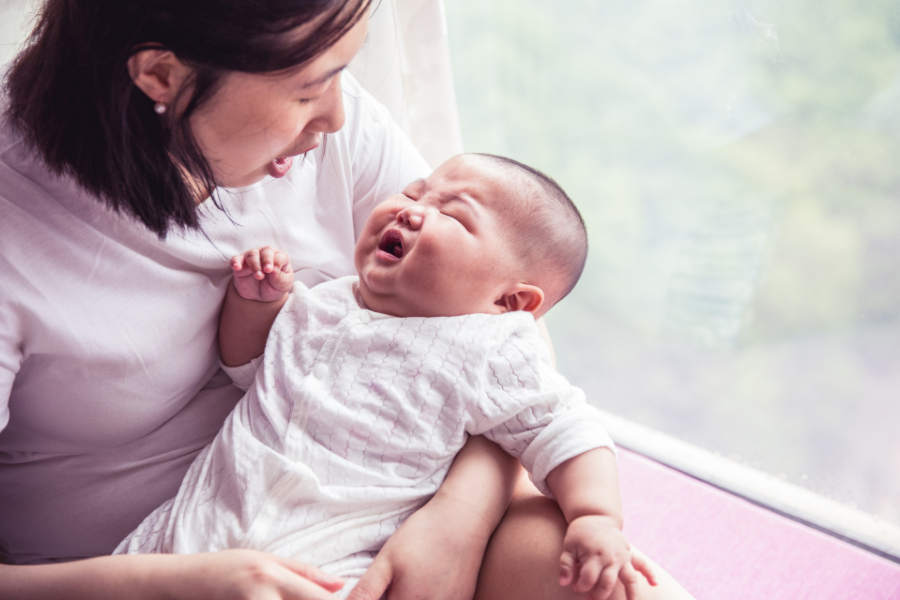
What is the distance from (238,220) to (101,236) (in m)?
0.20

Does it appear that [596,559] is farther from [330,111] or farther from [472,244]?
[330,111]

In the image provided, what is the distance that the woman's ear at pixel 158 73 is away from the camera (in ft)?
2.33

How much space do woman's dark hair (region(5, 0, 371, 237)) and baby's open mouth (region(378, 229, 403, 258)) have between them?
269 mm

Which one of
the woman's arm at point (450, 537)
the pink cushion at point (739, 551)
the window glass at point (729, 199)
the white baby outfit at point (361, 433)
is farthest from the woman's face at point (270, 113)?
the window glass at point (729, 199)

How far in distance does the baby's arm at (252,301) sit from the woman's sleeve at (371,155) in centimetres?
21

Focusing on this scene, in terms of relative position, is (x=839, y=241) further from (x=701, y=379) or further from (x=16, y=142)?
(x=16, y=142)

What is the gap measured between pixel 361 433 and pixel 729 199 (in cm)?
130

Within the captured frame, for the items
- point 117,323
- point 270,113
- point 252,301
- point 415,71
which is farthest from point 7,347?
point 415,71

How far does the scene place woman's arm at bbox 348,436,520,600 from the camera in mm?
766

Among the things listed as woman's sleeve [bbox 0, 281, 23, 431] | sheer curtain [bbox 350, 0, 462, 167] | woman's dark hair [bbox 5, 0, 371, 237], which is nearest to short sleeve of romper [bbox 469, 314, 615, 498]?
woman's dark hair [bbox 5, 0, 371, 237]

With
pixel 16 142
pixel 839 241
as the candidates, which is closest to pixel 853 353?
pixel 839 241

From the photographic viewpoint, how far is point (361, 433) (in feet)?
2.78

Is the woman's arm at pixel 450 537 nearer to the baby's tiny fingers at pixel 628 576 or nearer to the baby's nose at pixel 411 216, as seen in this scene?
the baby's tiny fingers at pixel 628 576

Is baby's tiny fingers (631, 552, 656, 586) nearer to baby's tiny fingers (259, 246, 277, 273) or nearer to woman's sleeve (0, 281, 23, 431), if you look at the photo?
baby's tiny fingers (259, 246, 277, 273)
